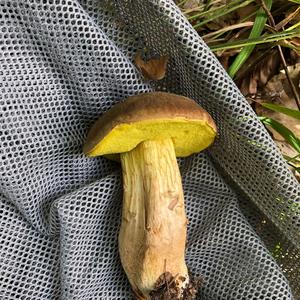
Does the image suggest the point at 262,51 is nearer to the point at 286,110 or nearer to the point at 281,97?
the point at 281,97

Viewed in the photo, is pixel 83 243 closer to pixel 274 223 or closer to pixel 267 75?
pixel 274 223

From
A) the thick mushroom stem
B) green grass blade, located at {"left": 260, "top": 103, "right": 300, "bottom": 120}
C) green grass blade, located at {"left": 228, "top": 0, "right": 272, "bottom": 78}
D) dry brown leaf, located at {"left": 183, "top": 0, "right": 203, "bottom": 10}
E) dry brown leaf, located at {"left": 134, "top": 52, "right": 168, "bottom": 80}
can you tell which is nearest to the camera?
the thick mushroom stem

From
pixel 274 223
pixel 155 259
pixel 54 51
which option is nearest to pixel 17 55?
pixel 54 51

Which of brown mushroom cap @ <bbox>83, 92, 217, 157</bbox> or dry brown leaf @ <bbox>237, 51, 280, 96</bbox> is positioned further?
dry brown leaf @ <bbox>237, 51, 280, 96</bbox>

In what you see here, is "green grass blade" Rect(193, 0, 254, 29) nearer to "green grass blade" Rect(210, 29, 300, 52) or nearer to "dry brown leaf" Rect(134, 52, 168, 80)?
"green grass blade" Rect(210, 29, 300, 52)

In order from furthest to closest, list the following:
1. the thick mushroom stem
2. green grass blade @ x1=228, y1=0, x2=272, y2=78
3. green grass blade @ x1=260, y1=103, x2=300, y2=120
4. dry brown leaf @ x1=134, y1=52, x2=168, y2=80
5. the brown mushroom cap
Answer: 1. green grass blade @ x1=228, y1=0, x2=272, y2=78
2. green grass blade @ x1=260, y1=103, x2=300, y2=120
3. dry brown leaf @ x1=134, y1=52, x2=168, y2=80
4. the thick mushroom stem
5. the brown mushroom cap

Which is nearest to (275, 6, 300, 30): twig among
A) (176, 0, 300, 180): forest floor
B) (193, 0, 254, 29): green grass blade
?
(176, 0, 300, 180): forest floor

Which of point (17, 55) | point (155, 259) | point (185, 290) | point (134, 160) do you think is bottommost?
point (185, 290)
